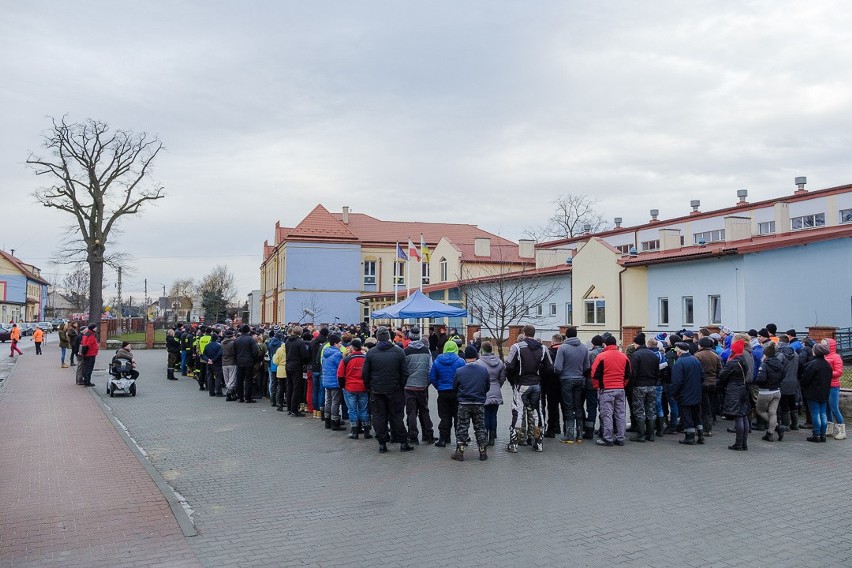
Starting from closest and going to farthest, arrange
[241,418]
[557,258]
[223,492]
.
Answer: [223,492] → [241,418] → [557,258]

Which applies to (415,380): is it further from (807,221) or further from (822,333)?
(807,221)

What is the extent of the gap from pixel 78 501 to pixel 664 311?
24518 mm

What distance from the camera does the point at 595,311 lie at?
1241 inches

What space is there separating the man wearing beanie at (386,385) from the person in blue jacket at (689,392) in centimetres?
472

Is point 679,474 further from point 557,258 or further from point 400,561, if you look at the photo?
point 557,258

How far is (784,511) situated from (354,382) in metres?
6.71

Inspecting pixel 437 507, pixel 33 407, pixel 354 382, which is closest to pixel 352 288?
pixel 33 407

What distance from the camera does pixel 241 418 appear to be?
1498 centimetres

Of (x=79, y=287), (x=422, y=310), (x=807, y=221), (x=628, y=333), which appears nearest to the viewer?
(x=422, y=310)

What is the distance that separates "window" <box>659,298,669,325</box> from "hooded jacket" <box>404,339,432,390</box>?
754 inches

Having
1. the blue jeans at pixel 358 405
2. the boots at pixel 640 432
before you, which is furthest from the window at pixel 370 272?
the boots at pixel 640 432

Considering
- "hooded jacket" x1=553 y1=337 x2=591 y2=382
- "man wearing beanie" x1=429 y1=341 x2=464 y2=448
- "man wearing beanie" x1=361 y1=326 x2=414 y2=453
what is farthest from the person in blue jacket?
"man wearing beanie" x1=361 y1=326 x2=414 y2=453

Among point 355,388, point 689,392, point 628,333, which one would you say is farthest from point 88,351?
point 628,333

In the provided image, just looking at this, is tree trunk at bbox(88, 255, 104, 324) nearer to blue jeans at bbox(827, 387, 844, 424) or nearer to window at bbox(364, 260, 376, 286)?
window at bbox(364, 260, 376, 286)
